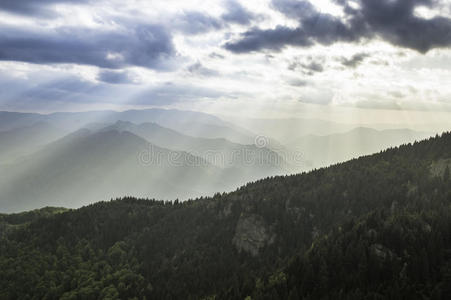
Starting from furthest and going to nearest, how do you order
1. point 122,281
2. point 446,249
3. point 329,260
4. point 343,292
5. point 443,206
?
point 122,281
point 443,206
point 329,260
point 446,249
point 343,292

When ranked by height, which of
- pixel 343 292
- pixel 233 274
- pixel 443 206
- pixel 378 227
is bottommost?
pixel 233 274

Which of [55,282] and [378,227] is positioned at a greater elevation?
[378,227]

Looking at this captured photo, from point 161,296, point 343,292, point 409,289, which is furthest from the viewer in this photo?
point 161,296

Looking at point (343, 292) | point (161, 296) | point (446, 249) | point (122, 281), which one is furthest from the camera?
point (122, 281)

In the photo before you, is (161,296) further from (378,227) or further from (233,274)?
(378,227)

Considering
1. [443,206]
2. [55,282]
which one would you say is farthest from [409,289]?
[55,282]

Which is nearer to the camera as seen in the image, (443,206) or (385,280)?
(385,280)

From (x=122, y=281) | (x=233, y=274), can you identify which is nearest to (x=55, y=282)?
(x=122, y=281)

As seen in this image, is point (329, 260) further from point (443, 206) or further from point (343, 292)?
point (443, 206)

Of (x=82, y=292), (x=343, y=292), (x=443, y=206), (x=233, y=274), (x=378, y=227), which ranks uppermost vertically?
(x=443, y=206)
